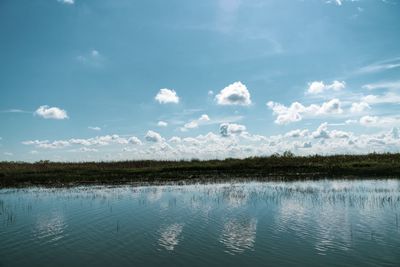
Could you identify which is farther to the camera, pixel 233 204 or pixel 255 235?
pixel 233 204

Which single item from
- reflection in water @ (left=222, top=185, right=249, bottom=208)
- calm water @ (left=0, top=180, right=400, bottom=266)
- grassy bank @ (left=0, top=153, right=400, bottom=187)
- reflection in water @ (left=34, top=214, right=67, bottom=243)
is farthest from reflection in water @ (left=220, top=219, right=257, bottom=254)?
grassy bank @ (left=0, top=153, right=400, bottom=187)

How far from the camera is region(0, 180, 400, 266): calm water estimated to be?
1328cm

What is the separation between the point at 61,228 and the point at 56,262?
587 cm

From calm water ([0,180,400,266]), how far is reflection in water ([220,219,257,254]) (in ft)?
0.13

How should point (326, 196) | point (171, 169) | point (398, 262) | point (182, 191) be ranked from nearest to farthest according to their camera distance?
point (398, 262), point (326, 196), point (182, 191), point (171, 169)

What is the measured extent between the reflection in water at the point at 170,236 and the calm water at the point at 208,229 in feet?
0.14

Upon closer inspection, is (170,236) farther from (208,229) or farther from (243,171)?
(243,171)

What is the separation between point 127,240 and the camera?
1609 cm

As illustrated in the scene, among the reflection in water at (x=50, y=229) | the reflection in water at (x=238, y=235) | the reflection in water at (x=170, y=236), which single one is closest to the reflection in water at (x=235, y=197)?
the reflection in water at (x=238, y=235)

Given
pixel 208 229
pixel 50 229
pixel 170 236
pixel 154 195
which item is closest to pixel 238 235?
pixel 208 229

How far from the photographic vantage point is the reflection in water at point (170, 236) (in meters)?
15.2

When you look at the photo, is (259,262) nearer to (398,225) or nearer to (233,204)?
(398,225)

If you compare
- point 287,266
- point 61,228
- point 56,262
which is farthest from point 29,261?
point 287,266

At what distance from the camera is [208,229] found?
17.6 m
